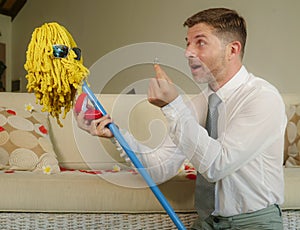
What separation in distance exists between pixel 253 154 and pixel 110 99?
130 cm

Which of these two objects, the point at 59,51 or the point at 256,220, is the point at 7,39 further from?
the point at 256,220

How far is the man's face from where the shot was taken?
4.02 ft

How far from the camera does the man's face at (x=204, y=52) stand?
1.23m

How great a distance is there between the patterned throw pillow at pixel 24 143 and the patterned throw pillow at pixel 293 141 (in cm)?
101

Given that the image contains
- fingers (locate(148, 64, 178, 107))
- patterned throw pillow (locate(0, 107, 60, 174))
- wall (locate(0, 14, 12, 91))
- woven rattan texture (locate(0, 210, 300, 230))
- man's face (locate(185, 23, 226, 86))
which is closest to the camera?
fingers (locate(148, 64, 178, 107))

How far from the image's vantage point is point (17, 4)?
5.91m

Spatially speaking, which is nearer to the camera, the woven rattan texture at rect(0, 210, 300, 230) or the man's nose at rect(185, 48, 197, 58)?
the man's nose at rect(185, 48, 197, 58)

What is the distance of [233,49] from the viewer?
1.25m

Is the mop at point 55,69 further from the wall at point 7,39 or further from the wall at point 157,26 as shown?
the wall at point 7,39

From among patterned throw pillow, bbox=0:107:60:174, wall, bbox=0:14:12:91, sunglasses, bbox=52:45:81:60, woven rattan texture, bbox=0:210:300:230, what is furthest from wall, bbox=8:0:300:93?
sunglasses, bbox=52:45:81:60

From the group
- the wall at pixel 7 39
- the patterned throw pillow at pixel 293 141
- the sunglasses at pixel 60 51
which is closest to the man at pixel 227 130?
the sunglasses at pixel 60 51

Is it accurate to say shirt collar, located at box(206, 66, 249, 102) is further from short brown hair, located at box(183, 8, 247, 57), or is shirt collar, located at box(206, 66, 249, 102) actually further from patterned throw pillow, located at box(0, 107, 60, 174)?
patterned throw pillow, located at box(0, 107, 60, 174)

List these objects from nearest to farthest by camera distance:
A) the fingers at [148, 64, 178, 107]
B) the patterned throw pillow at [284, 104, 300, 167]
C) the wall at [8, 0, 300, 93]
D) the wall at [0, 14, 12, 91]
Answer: the fingers at [148, 64, 178, 107], the patterned throw pillow at [284, 104, 300, 167], the wall at [8, 0, 300, 93], the wall at [0, 14, 12, 91]

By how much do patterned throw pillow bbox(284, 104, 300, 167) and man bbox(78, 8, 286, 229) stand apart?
95cm
